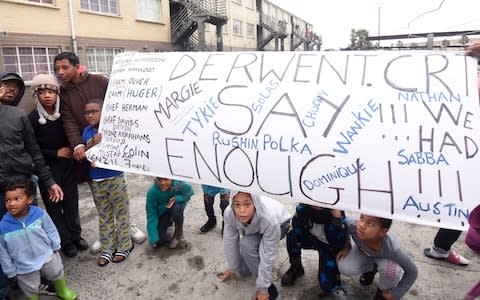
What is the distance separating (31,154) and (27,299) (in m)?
1.05

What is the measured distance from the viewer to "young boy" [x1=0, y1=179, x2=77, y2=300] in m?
2.15

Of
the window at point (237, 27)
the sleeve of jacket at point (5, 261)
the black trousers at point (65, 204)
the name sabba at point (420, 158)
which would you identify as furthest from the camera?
the window at point (237, 27)

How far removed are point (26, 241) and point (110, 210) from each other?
0.74 meters

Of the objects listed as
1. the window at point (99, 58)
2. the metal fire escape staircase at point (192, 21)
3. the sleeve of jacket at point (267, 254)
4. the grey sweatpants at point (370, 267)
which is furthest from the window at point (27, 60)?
the grey sweatpants at point (370, 267)

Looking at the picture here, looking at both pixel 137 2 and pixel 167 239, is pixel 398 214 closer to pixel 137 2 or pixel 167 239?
pixel 167 239

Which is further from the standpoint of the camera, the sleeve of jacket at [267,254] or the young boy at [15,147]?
the young boy at [15,147]

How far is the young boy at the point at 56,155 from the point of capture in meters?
2.55

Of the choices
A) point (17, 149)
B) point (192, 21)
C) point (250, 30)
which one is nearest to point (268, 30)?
point (250, 30)

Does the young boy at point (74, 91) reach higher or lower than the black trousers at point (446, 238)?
higher

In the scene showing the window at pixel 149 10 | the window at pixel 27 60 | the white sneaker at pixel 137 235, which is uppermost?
the window at pixel 149 10

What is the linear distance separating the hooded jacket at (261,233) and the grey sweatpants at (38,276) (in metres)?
1.19

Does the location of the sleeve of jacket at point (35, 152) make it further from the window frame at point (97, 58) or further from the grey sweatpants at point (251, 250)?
the window frame at point (97, 58)

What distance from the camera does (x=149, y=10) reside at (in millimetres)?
16547

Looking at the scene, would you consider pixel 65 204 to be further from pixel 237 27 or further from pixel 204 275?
pixel 237 27
